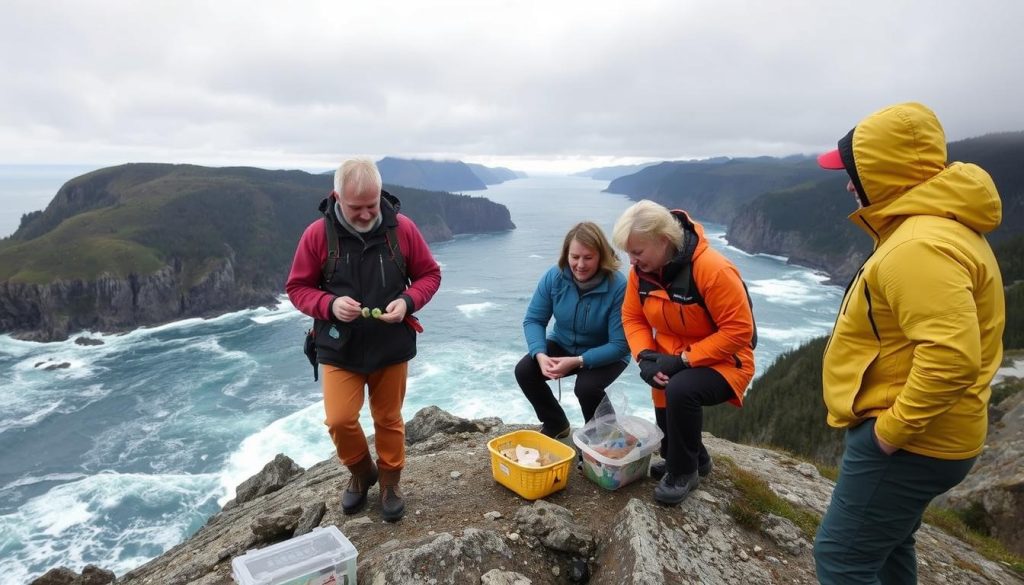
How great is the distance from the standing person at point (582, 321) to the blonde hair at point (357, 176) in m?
1.98

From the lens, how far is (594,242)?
549cm

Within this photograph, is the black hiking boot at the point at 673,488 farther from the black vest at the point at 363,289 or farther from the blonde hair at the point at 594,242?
the black vest at the point at 363,289

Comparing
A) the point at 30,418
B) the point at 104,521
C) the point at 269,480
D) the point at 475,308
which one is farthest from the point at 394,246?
the point at 475,308

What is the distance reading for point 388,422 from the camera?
5.08 meters

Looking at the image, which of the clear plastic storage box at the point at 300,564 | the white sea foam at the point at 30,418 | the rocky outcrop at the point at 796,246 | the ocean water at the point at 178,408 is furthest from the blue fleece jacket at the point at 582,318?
the rocky outcrop at the point at 796,246

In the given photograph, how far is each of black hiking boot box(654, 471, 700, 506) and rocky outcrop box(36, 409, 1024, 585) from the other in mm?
85

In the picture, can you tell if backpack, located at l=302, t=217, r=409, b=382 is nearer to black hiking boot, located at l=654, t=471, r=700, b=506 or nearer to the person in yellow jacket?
black hiking boot, located at l=654, t=471, r=700, b=506

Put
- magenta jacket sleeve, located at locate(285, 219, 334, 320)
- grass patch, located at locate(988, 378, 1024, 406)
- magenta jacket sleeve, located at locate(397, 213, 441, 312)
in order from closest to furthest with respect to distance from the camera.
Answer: magenta jacket sleeve, located at locate(285, 219, 334, 320), magenta jacket sleeve, located at locate(397, 213, 441, 312), grass patch, located at locate(988, 378, 1024, 406)

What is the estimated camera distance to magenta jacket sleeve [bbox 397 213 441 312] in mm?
4898

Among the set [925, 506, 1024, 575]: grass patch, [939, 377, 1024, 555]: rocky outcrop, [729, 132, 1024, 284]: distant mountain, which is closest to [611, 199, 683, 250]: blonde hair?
[925, 506, 1024, 575]: grass patch

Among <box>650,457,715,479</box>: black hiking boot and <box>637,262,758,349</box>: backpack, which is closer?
<box>637,262,758,349</box>: backpack

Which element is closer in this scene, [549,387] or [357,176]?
[357,176]

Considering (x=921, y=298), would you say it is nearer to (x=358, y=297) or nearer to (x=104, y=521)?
(x=358, y=297)

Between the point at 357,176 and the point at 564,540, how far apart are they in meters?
3.34
